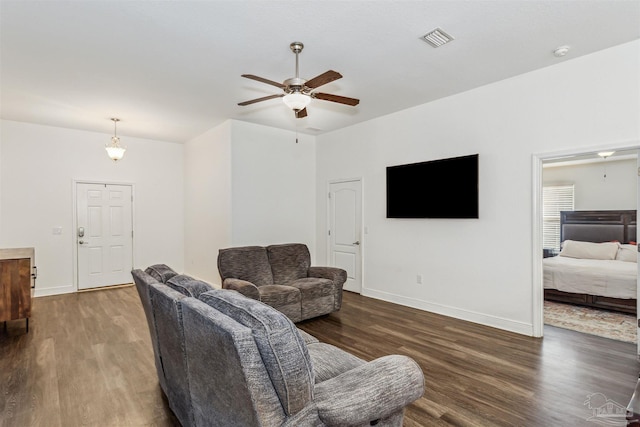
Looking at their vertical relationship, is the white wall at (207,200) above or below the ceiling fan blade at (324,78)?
below

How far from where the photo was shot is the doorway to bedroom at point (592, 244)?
429cm

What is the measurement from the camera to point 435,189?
4574 mm

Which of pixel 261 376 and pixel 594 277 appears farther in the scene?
pixel 594 277

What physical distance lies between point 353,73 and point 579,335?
3878 millimetres

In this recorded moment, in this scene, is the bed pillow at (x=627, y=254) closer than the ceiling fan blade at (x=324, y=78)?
No

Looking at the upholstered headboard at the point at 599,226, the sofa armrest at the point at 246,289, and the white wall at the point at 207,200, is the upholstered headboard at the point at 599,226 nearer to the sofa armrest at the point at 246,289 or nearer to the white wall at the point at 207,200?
the sofa armrest at the point at 246,289

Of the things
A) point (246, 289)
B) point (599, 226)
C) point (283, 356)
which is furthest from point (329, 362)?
point (599, 226)

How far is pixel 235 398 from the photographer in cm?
137

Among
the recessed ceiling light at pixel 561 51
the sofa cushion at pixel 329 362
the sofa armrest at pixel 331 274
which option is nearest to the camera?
the sofa cushion at pixel 329 362

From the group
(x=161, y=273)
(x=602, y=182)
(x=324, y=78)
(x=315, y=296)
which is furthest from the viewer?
(x=602, y=182)

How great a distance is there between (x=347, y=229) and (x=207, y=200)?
2634 millimetres

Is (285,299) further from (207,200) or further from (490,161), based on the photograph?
(490,161)

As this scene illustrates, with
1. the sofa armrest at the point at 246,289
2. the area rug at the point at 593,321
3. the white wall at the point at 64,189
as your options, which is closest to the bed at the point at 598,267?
the area rug at the point at 593,321

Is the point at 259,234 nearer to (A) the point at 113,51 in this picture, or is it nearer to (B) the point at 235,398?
(A) the point at 113,51
